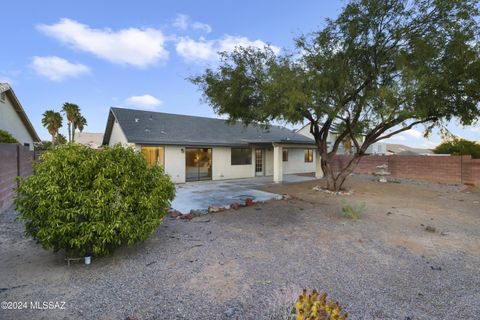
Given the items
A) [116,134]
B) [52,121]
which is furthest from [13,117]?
[52,121]

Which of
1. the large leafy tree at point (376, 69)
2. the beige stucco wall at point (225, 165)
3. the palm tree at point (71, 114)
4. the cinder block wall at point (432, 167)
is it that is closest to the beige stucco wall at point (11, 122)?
the beige stucco wall at point (225, 165)

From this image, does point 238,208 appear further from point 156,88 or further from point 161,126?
point 156,88

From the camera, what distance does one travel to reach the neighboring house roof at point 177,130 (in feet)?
44.3

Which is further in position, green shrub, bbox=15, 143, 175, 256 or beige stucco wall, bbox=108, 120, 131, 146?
beige stucco wall, bbox=108, 120, 131, 146

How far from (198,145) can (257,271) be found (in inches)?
437

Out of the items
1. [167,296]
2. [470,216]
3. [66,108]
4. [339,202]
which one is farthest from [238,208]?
[66,108]

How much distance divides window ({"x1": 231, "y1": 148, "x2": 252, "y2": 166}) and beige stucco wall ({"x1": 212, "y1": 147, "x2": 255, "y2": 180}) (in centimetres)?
27

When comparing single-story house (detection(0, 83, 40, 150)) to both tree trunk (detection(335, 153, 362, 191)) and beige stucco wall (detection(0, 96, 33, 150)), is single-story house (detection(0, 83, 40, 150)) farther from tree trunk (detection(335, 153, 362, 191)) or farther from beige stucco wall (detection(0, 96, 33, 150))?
tree trunk (detection(335, 153, 362, 191))

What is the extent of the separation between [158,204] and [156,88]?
14391mm

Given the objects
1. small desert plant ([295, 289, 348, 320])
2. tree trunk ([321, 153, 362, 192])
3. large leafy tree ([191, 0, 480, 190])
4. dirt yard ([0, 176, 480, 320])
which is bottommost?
dirt yard ([0, 176, 480, 320])

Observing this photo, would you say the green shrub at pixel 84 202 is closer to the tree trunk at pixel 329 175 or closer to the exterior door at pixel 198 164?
the tree trunk at pixel 329 175

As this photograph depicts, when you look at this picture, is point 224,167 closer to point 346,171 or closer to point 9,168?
point 346,171

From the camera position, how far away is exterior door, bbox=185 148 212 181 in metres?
14.4

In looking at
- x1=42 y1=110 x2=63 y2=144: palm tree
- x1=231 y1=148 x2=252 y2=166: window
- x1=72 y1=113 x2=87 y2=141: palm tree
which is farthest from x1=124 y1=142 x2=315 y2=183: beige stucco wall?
x1=72 y1=113 x2=87 y2=141: palm tree
